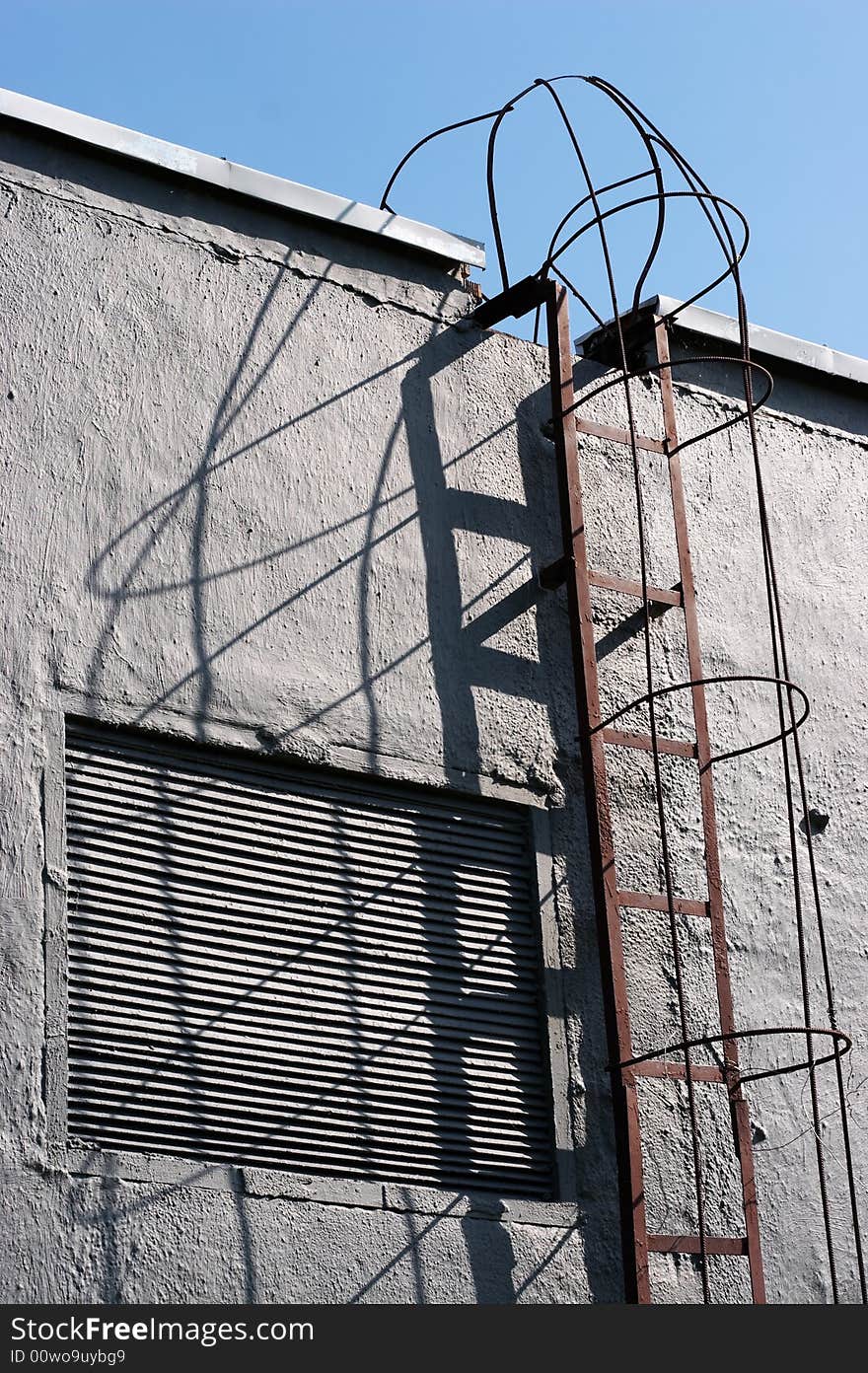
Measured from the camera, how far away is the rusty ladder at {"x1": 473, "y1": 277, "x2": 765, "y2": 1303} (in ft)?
25.6

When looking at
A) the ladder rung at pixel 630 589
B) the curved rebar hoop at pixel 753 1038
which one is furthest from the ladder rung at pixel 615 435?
the curved rebar hoop at pixel 753 1038

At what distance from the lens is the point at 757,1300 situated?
7.78 meters

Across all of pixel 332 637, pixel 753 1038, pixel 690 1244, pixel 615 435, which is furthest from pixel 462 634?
pixel 690 1244

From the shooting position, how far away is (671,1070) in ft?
26.1

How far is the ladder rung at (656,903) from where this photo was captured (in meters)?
8.24

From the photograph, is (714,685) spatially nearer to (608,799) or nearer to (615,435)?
(608,799)

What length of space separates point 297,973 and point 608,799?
168 cm

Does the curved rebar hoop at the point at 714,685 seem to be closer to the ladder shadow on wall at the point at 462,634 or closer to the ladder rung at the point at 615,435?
the ladder shadow on wall at the point at 462,634

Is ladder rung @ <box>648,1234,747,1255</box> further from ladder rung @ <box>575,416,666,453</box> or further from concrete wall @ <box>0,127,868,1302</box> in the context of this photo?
ladder rung @ <box>575,416,666,453</box>

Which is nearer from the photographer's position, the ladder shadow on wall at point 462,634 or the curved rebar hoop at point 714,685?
the ladder shadow on wall at point 462,634

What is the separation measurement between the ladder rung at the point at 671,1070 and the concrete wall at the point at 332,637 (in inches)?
10.0

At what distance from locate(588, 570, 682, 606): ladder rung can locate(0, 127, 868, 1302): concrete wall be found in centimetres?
18

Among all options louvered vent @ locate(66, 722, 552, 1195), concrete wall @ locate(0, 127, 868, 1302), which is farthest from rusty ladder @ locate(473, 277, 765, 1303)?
louvered vent @ locate(66, 722, 552, 1195)

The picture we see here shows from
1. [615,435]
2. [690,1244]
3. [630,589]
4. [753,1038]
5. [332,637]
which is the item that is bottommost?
[690,1244]
